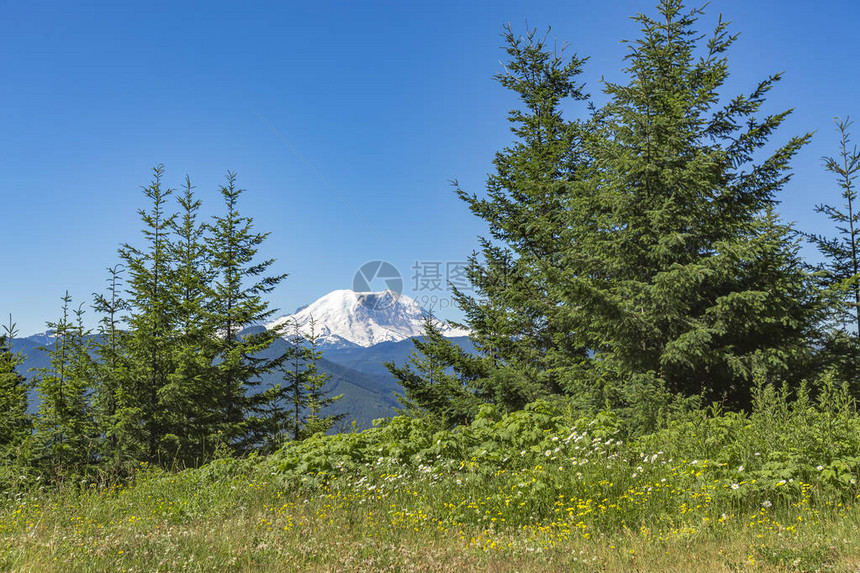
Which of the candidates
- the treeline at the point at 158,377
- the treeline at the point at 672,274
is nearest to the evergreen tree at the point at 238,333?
the treeline at the point at 158,377

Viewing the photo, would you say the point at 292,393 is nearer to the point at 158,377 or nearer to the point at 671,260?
the point at 158,377

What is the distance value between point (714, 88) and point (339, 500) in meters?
11.6

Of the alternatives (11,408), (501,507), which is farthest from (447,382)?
(11,408)

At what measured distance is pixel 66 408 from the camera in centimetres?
1573

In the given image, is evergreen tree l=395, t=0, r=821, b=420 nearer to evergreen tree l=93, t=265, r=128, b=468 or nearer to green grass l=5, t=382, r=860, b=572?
green grass l=5, t=382, r=860, b=572

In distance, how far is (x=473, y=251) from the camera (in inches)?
600

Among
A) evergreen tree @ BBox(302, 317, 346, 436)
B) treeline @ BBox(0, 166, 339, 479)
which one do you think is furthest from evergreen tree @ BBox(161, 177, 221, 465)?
evergreen tree @ BBox(302, 317, 346, 436)

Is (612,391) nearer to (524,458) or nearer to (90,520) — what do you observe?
(524,458)

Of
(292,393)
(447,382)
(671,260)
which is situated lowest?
(292,393)

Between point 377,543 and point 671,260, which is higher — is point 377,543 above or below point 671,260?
below

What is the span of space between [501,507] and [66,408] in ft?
53.5

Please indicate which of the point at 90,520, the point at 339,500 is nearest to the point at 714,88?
the point at 339,500

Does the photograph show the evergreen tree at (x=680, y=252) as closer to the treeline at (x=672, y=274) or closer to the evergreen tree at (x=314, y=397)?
the treeline at (x=672, y=274)

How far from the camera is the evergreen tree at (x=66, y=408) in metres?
15.1
